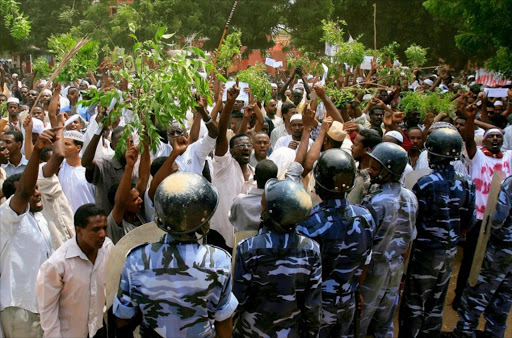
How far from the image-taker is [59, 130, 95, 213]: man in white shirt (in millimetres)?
5496

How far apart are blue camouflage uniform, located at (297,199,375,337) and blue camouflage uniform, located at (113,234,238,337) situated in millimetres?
1196

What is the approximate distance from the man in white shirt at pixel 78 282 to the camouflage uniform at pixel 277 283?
1.12 m

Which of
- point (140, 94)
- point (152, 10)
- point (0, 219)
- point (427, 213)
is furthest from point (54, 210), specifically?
point (152, 10)

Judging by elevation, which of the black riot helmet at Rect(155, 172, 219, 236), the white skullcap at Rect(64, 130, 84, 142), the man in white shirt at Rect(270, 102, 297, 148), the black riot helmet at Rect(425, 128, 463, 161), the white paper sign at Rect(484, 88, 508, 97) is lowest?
the man in white shirt at Rect(270, 102, 297, 148)

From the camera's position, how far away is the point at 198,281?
9.10 feet

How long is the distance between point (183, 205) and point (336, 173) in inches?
60.0

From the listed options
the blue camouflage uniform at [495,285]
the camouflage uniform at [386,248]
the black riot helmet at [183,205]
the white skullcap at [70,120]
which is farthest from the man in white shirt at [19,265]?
the blue camouflage uniform at [495,285]

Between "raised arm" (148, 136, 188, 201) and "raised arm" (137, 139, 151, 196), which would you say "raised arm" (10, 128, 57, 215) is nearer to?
"raised arm" (137, 139, 151, 196)

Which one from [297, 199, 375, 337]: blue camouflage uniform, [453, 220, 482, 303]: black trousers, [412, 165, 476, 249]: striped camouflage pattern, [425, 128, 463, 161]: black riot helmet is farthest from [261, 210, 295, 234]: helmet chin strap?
[453, 220, 482, 303]: black trousers

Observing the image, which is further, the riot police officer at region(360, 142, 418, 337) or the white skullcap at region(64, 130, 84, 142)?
the white skullcap at region(64, 130, 84, 142)

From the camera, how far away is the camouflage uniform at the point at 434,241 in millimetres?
4949

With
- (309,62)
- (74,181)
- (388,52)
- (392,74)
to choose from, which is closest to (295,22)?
(309,62)

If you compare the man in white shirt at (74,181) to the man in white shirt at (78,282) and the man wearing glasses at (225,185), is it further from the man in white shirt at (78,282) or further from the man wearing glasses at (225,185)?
the man in white shirt at (78,282)

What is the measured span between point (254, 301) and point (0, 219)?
A: 6.63 ft
